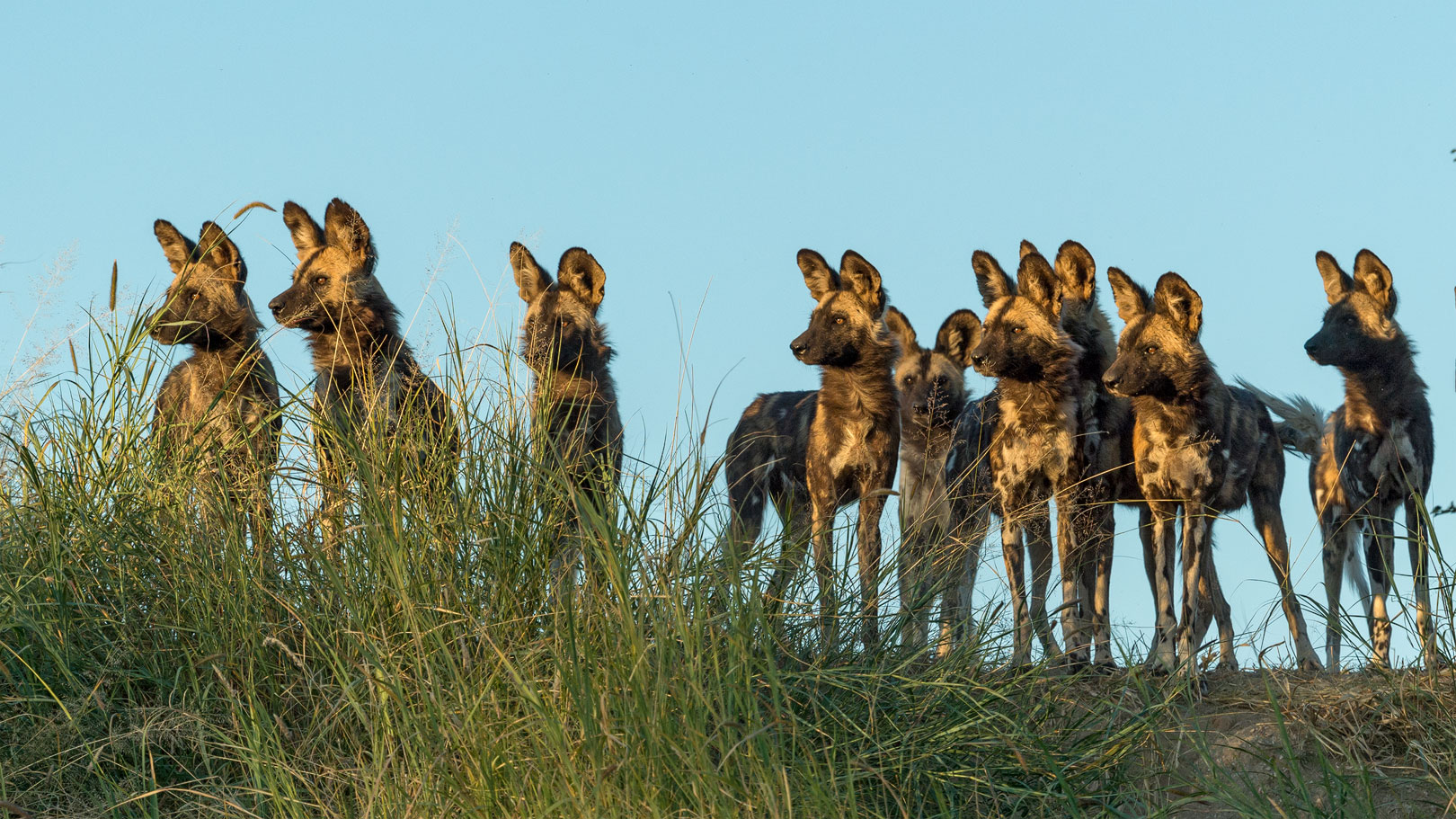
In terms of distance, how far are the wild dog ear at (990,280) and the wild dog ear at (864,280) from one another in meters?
0.55

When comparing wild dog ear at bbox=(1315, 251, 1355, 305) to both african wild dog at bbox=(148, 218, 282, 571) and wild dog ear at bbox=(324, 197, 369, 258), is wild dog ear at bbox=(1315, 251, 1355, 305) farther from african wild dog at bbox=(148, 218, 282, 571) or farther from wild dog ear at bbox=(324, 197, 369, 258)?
african wild dog at bbox=(148, 218, 282, 571)

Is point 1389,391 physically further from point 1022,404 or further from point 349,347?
point 349,347

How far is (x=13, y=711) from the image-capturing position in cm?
362

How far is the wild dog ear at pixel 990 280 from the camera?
22.1 ft

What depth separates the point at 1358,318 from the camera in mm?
7734

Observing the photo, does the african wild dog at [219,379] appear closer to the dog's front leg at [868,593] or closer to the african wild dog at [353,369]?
the african wild dog at [353,369]

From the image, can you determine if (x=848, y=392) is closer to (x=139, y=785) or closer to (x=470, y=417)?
(x=470, y=417)

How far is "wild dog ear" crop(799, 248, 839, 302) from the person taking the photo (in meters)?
7.34

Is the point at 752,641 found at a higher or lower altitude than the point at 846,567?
lower

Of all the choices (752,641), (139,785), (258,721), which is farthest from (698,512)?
(139,785)

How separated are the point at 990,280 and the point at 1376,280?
2.50 meters

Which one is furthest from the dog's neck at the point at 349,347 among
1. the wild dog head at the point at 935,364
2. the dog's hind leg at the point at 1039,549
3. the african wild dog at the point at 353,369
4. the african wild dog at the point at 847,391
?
the dog's hind leg at the point at 1039,549

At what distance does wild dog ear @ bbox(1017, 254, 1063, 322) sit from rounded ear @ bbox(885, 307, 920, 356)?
116 centimetres

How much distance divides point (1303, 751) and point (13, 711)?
3.69 m
